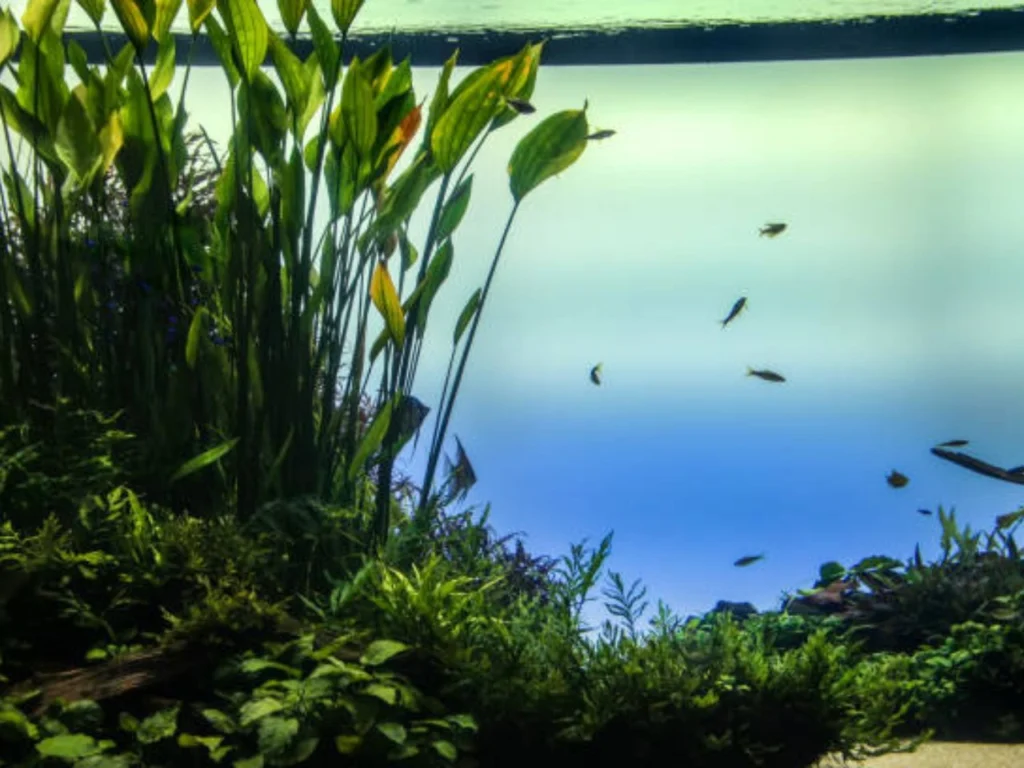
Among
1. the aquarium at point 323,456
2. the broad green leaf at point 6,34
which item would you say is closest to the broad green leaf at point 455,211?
the aquarium at point 323,456

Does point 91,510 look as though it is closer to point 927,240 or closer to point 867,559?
point 867,559

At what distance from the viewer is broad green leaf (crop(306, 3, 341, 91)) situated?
9.39 feet

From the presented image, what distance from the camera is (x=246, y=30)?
9.18 feet

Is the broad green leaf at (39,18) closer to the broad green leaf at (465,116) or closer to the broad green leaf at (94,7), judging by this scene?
the broad green leaf at (94,7)

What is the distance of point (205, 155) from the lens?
4.81m

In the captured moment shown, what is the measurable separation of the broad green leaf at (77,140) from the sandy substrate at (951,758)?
2.33 metres

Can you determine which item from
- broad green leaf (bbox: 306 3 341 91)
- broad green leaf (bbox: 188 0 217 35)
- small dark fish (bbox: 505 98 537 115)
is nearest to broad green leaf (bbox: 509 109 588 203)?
small dark fish (bbox: 505 98 537 115)

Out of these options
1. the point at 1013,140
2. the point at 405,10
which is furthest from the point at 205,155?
the point at 1013,140

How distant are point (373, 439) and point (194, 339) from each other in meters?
0.52

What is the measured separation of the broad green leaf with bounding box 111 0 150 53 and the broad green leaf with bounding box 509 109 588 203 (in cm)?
96

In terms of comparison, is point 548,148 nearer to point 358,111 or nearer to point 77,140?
point 358,111

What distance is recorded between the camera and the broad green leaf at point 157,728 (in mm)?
2125

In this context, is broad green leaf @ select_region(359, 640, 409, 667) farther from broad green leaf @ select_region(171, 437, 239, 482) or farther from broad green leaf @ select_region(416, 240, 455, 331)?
broad green leaf @ select_region(416, 240, 455, 331)

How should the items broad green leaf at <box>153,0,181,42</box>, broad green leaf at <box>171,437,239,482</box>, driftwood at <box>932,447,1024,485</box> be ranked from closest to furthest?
broad green leaf at <box>171,437,239,482</box> < broad green leaf at <box>153,0,181,42</box> < driftwood at <box>932,447,1024,485</box>
